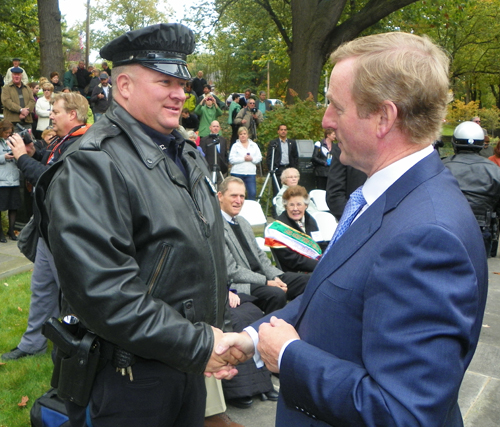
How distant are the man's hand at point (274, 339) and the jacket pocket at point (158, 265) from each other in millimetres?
448

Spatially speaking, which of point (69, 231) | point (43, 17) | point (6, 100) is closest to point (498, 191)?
point (69, 231)

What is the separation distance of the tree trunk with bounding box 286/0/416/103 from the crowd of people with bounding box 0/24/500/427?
1412 centimetres

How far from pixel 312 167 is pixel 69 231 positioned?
31.4 ft

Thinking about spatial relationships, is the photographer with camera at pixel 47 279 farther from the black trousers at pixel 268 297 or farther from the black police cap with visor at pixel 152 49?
the black police cap with visor at pixel 152 49

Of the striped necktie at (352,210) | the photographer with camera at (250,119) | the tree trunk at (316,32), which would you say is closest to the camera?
the striped necktie at (352,210)

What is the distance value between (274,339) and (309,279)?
310 millimetres

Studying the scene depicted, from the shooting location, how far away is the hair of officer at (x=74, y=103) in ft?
13.7

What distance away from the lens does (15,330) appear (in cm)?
475

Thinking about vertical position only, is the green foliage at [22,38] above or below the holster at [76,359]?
above

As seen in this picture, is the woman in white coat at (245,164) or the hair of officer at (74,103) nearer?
the hair of officer at (74,103)

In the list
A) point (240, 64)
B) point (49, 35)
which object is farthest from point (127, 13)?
point (49, 35)

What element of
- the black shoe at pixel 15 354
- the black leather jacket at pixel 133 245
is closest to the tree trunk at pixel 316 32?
the black shoe at pixel 15 354

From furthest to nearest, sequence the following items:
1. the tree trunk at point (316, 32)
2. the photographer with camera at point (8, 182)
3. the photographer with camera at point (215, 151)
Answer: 1. the tree trunk at point (316, 32)
2. the photographer with camera at point (215, 151)
3. the photographer with camera at point (8, 182)

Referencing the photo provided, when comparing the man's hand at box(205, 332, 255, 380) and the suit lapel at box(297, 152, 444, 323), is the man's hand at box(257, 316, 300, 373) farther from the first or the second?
the man's hand at box(205, 332, 255, 380)
